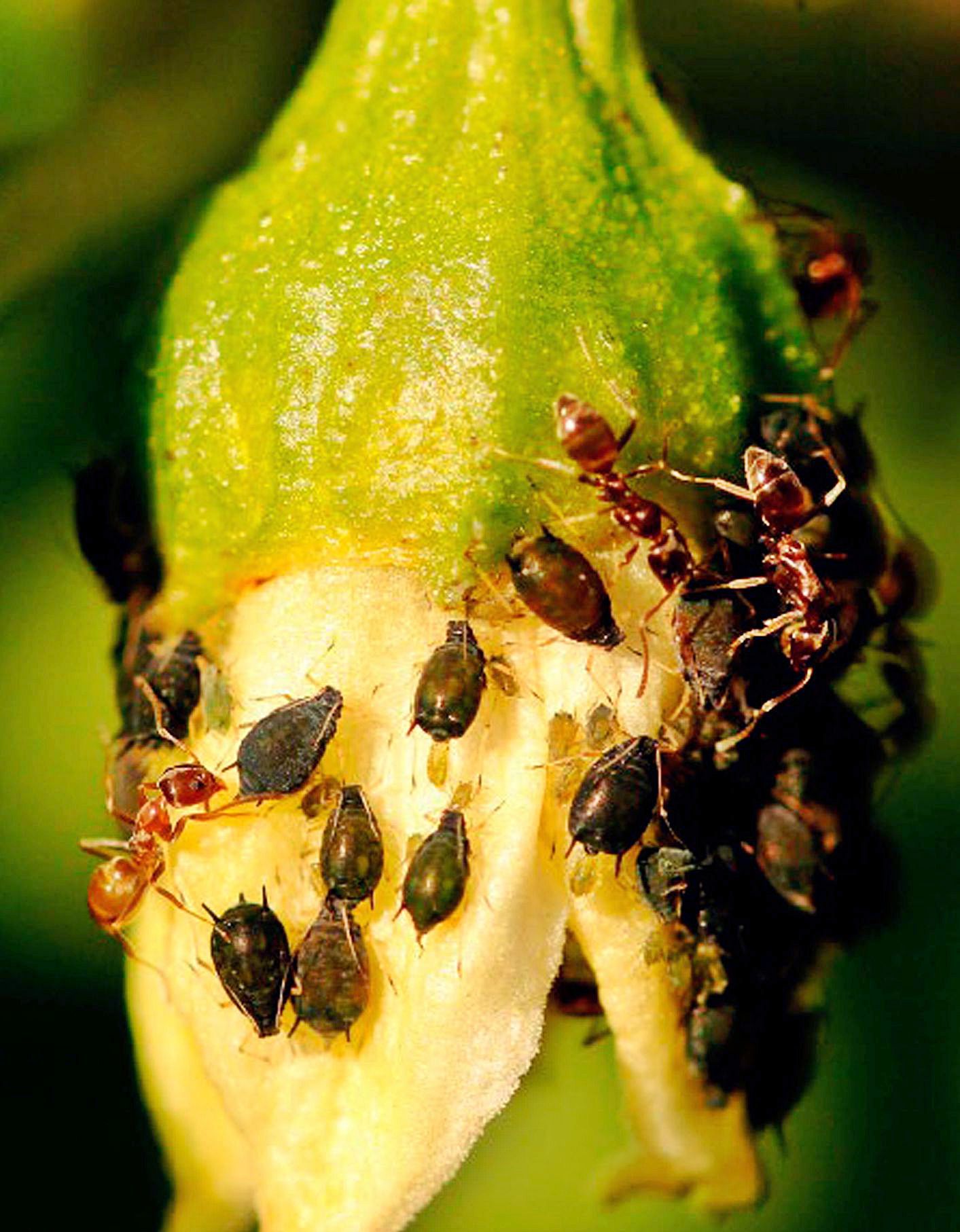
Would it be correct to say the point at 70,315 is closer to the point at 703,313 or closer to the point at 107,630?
the point at 107,630

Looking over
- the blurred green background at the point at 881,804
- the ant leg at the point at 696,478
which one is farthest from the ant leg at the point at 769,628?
the blurred green background at the point at 881,804

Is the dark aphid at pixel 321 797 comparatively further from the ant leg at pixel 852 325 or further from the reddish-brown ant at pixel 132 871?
the ant leg at pixel 852 325

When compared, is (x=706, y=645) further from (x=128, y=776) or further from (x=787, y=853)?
(x=128, y=776)

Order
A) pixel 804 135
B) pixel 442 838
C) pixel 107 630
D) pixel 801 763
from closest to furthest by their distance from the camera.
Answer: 1. pixel 442 838
2. pixel 801 763
3. pixel 107 630
4. pixel 804 135

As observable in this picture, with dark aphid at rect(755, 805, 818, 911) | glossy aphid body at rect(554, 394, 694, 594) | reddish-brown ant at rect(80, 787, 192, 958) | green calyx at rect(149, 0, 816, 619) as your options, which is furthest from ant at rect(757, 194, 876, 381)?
reddish-brown ant at rect(80, 787, 192, 958)

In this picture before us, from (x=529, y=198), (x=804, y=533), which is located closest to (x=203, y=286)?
(x=529, y=198)

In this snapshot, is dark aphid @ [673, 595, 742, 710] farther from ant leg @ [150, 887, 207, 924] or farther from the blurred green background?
the blurred green background
